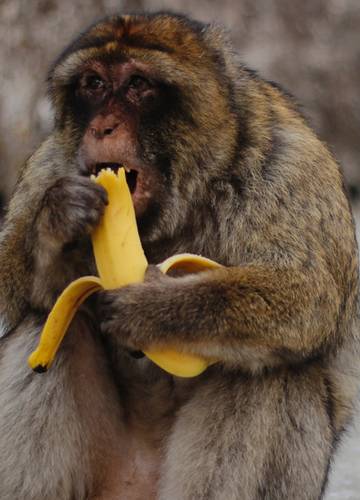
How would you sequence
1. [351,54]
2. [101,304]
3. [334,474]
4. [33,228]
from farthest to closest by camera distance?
[351,54] → [334,474] → [33,228] → [101,304]

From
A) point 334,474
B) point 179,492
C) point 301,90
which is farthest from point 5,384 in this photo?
point 301,90

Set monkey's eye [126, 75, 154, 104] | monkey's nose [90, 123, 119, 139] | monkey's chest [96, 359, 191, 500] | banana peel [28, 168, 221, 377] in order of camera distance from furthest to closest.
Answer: monkey's chest [96, 359, 191, 500] < monkey's eye [126, 75, 154, 104] < monkey's nose [90, 123, 119, 139] < banana peel [28, 168, 221, 377]

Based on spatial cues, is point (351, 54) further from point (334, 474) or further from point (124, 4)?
point (334, 474)

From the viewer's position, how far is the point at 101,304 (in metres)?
3.99

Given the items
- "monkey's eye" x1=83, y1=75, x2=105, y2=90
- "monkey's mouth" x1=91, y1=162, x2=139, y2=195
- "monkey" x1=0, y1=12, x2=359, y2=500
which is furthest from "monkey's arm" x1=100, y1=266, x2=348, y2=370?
"monkey's eye" x1=83, y1=75, x2=105, y2=90

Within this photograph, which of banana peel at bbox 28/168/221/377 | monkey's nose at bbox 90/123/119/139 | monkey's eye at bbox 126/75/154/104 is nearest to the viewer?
banana peel at bbox 28/168/221/377

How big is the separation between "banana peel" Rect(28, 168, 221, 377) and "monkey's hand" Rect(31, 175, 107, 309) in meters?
0.05

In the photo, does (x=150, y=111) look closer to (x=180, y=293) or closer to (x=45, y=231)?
(x=45, y=231)

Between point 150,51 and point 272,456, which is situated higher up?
point 150,51

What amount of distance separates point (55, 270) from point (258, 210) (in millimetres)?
819

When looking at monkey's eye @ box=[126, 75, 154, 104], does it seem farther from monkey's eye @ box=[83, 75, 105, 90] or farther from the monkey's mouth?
the monkey's mouth

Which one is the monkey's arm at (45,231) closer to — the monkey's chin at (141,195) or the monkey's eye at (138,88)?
the monkey's chin at (141,195)

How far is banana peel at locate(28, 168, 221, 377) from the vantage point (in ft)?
12.6

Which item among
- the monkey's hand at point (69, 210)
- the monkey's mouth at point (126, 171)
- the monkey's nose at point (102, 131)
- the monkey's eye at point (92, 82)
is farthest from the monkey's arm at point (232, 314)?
the monkey's eye at point (92, 82)
